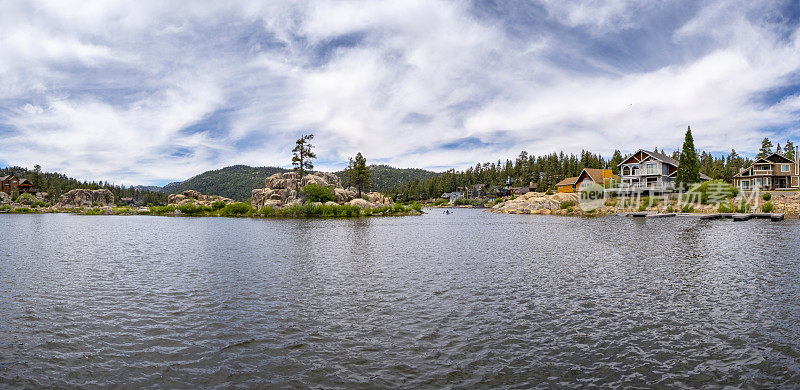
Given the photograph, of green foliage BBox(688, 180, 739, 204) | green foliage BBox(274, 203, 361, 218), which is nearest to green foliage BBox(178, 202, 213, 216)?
green foliage BBox(274, 203, 361, 218)

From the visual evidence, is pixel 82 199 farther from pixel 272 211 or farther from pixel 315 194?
pixel 315 194

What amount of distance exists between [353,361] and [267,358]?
282 cm

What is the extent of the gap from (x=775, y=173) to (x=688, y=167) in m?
21.4

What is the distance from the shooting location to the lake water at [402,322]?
37.5ft

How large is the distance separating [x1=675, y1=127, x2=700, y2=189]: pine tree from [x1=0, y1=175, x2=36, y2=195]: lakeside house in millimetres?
260502

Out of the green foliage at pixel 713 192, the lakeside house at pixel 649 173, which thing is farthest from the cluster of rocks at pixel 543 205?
the green foliage at pixel 713 192

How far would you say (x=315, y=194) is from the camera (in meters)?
114

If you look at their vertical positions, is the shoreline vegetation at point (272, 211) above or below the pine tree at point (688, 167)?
below

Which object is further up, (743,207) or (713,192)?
(713,192)

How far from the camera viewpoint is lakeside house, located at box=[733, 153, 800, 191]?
3656 inches

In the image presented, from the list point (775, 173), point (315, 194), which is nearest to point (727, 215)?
point (775, 173)

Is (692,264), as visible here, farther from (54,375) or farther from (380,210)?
(380,210)

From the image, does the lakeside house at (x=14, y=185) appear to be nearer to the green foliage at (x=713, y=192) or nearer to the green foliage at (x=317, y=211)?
the green foliage at (x=317, y=211)

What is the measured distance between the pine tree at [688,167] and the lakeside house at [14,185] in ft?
855
